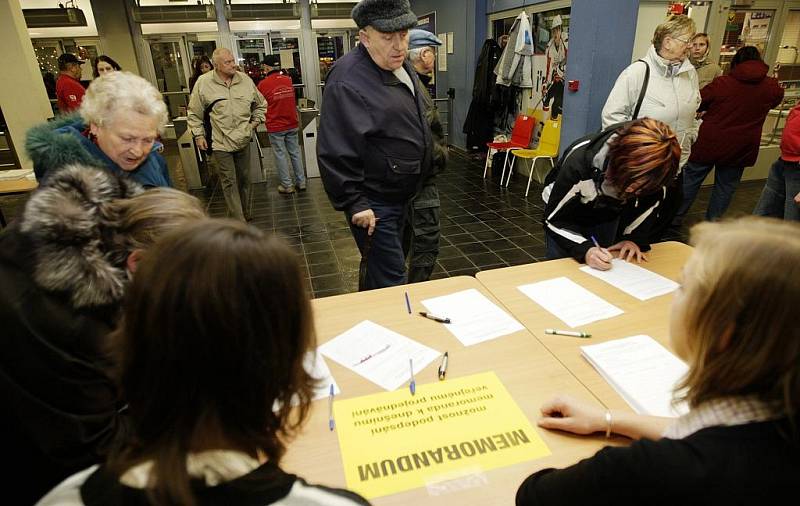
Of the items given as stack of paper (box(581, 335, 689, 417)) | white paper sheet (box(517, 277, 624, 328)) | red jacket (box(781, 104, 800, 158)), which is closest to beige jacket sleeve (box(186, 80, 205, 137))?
white paper sheet (box(517, 277, 624, 328))

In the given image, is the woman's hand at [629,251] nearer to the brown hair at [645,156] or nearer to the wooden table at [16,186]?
the brown hair at [645,156]

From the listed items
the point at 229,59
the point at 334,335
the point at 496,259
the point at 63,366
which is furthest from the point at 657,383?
the point at 229,59

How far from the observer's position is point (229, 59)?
416 centimetres

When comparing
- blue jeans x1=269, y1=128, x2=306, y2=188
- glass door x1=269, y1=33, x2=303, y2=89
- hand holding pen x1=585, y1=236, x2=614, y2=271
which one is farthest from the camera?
glass door x1=269, y1=33, x2=303, y2=89

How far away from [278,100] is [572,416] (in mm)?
5386

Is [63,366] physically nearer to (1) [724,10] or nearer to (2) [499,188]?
(2) [499,188]

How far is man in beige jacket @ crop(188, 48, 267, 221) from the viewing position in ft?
13.9

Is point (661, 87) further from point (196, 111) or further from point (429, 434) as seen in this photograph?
point (196, 111)

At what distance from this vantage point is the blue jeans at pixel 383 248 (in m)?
2.27

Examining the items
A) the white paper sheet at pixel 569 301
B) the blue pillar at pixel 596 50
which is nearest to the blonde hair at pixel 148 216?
the white paper sheet at pixel 569 301

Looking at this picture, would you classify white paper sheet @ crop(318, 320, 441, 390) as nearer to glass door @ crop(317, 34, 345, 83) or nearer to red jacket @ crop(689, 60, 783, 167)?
red jacket @ crop(689, 60, 783, 167)

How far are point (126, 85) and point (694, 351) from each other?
71.8 inches

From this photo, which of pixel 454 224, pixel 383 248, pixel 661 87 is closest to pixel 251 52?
pixel 454 224

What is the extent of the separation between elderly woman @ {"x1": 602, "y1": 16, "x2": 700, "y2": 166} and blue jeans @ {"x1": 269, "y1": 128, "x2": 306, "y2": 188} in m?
3.85
